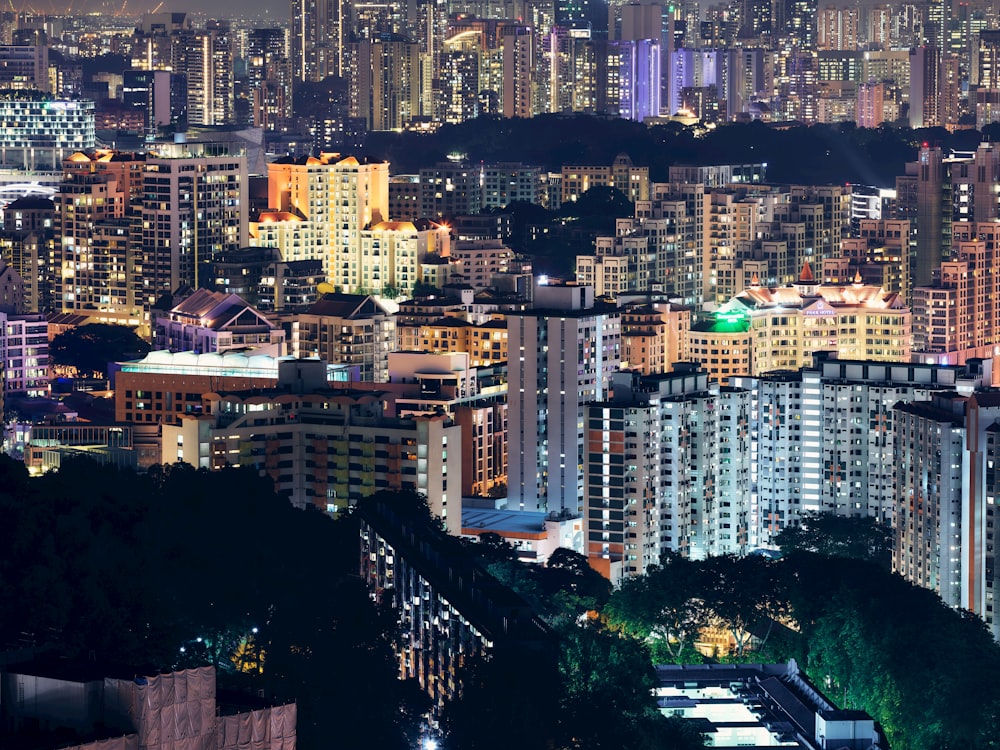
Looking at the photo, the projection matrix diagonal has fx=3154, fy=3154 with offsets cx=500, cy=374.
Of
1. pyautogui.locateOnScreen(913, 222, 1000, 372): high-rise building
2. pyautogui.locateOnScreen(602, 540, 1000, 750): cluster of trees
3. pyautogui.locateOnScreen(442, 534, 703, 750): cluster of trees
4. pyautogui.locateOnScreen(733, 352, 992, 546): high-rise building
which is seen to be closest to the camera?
pyautogui.locateOnScreen(442, 534, 703, 750): cluster of trees

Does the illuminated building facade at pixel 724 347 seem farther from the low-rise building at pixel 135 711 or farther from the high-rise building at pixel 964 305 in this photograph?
the low-rise building at pixel 135 711

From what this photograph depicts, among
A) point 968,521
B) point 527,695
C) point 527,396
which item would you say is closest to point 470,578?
point 527,695

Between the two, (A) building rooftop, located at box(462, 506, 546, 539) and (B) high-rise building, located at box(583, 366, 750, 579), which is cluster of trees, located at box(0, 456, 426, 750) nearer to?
(A) building rooftop, located at box(462, 506, 546, 539)

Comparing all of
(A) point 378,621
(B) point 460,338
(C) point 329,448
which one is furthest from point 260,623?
(B) point 460,338

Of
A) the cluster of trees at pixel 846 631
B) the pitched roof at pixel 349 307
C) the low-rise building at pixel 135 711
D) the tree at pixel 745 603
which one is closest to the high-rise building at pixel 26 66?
the pitched roof at pixel 349 307

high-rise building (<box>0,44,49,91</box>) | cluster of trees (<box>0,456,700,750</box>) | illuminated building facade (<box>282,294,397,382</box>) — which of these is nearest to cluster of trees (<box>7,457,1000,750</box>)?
cluster of trees (<box>0,456,700,750</box>)

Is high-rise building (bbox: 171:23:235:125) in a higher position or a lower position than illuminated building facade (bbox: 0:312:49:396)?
higher

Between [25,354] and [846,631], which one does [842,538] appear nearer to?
[846,631]
